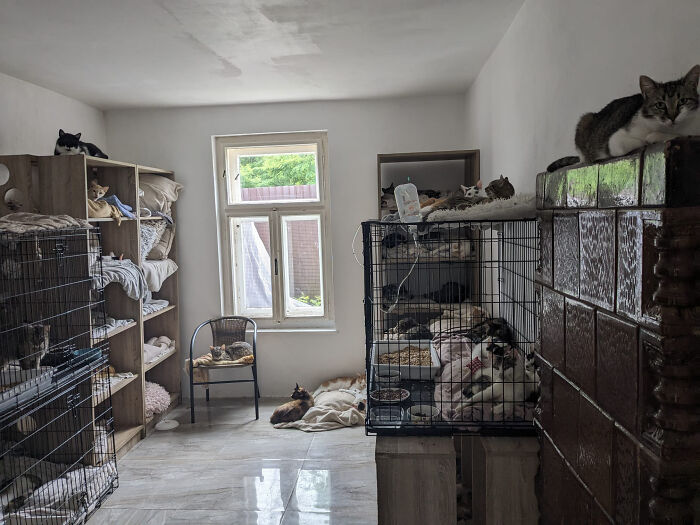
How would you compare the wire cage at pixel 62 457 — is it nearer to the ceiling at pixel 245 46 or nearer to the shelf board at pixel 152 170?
the shelf board at pixel 152 170

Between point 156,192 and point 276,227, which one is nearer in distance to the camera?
point 156,192

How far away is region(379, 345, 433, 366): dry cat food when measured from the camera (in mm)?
2260

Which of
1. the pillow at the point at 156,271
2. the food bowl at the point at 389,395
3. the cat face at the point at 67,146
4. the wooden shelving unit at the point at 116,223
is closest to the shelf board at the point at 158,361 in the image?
the wooden shelving unit at the point at 116,223

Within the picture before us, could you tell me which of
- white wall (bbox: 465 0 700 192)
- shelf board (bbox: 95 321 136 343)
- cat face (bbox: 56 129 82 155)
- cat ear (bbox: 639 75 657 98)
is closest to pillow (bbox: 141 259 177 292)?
shelf board (bbox: 95 321 136 343)

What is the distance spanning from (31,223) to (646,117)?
2718mm

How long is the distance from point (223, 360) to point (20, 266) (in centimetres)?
165

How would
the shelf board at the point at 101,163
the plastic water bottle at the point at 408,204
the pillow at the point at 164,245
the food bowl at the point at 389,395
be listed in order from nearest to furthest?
the food bowl at the point at 389,395, the plastic water bottle at the point at 408,204, the shelf board at the point at 101,163, the pillow at the point at 164,245

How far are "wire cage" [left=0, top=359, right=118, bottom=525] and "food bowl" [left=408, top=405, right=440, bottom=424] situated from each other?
1928 mm

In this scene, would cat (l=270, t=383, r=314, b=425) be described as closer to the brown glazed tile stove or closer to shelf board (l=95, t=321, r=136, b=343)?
shelf board (l=95, t=321, r=136, b=343)

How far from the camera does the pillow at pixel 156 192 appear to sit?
13.9ft

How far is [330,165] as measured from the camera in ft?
14.6

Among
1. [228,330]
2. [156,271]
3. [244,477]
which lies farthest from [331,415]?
[156,271]

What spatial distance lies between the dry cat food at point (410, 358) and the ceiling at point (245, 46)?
1.57 meters

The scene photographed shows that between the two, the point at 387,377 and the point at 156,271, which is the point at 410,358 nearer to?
the point at 387,377
